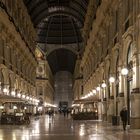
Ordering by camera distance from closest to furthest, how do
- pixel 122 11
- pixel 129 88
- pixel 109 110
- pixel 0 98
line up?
1. pixel 129 88
2. pixel 122 11
3. pixel 0 98
4. pixel 109 110

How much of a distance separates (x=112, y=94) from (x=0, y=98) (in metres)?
12.2

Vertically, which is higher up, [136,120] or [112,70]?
[112,70]

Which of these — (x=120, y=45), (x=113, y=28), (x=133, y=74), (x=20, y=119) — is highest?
(x=113, y=28)

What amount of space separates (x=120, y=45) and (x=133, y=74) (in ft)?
24.9

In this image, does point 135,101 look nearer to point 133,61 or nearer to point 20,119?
point 133,61

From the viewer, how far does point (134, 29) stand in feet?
113

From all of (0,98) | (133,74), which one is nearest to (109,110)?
(0,98)

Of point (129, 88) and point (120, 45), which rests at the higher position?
point (120, 45)

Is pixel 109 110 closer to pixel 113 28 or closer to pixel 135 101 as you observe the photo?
pixel 113 28

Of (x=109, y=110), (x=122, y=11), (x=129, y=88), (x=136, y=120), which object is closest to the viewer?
(x=136, y=120)

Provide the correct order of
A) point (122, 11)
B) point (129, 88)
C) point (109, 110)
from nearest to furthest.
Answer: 1. point (129, 88)
2. point (122, 11)
3. point (109, 110)

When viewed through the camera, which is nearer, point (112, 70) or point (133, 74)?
point (133, 74)

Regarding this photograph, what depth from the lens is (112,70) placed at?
155 ft

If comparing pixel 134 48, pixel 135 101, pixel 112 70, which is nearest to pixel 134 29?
pixel 134 48
